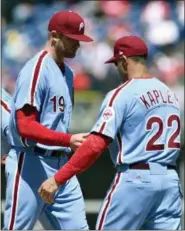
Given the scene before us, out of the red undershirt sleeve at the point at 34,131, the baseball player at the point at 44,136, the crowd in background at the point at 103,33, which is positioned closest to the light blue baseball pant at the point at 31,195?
the baseball player at the point at 44,136

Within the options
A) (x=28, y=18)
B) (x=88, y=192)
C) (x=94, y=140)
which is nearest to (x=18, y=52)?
(x=28, y=18)

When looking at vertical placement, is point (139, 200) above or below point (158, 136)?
below

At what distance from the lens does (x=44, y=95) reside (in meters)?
4.56

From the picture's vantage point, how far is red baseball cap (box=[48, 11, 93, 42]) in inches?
183

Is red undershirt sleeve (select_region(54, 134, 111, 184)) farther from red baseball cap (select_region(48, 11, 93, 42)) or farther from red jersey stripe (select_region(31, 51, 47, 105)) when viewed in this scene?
red baseball cap (select_region(48, 11, 93, 42))

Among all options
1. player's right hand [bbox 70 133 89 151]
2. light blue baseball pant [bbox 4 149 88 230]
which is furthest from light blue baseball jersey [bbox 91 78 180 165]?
light blue baseball pant [bbox 4 149 88 230]

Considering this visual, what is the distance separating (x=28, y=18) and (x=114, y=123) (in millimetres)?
9833

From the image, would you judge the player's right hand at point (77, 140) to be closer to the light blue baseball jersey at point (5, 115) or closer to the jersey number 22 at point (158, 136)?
the jersey number 22 at point (158, 136)

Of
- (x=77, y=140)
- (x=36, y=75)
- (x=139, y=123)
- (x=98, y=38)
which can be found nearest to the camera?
(x=139, y=123)

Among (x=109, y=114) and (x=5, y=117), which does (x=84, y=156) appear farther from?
(x=5, y=117)

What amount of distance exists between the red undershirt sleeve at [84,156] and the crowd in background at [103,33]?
7.95 meters

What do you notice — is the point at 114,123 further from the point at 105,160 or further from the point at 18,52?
the point at 18,52

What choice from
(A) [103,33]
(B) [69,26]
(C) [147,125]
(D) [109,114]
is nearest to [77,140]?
(D) [109,114]

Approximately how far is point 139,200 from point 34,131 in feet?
2.39
